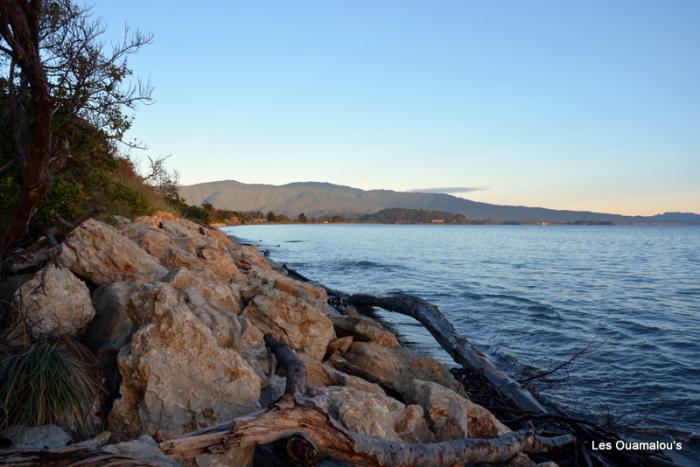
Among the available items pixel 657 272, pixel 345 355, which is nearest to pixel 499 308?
pixel 345 355

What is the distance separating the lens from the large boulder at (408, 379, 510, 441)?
4.94 meters

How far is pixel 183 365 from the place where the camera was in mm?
4391

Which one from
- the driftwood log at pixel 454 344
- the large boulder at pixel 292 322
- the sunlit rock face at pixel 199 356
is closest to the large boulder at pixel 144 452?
the sunlit rock face at pixel 199 356

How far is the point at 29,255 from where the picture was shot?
6.15m

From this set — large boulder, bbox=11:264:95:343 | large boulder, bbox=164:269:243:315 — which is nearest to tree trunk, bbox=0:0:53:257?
large boulder, bbox=11:264:95:343

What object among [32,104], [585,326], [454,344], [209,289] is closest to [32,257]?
[32,104]

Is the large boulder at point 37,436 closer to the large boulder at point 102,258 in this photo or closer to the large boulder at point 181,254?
the large boulder at point 102,258

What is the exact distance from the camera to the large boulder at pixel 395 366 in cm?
671

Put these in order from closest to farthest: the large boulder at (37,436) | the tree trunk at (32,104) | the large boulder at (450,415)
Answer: the large boulder at (37,436) < the large boulder at (450,415) < the tree trunk at (32,104)

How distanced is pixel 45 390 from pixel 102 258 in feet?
9.70

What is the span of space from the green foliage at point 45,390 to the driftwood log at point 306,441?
109cm

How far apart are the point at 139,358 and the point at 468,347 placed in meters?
7.24

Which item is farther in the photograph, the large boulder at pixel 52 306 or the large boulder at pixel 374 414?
the large boulder at pixel 52 306

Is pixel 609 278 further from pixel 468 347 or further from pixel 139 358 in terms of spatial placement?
pixel 139 358
